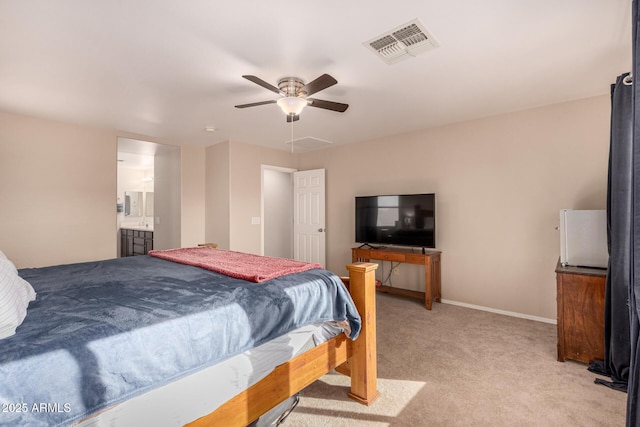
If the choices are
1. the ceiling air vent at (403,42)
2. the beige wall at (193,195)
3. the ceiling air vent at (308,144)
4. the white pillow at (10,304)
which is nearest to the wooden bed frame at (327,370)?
the white pillow at (10,304)

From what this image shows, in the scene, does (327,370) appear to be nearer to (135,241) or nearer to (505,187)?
(505,187)

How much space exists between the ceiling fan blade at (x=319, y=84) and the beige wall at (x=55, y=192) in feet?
11.2

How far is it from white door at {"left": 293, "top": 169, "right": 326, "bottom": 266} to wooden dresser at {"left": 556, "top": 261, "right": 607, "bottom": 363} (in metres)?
3.46

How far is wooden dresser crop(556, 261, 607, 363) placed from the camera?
7.73ft

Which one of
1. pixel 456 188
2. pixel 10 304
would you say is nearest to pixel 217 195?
pixel 456 188

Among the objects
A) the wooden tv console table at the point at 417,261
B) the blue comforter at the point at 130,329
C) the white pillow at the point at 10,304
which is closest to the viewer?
the blue comforter at the point at 130,329

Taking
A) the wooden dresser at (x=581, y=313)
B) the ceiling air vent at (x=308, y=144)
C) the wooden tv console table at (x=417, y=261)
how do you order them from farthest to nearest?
the ceiling air vent at (x=308, y=144) < the wooden tv console table at (x=417, y=261) < the wooden dresser at (x=581, y=313)

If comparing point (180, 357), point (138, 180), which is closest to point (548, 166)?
point (180, 357)

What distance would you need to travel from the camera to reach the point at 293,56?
2.30 meters

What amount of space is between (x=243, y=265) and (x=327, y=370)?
0.91m

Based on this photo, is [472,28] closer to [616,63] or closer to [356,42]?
[356,42]

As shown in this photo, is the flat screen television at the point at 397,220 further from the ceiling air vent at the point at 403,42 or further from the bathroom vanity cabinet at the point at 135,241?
the bathroom vanity cabinet at the point at 135,241

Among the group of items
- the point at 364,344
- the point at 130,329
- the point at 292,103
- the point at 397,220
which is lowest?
the point at 364,344

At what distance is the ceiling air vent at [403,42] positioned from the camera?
1.99 m
